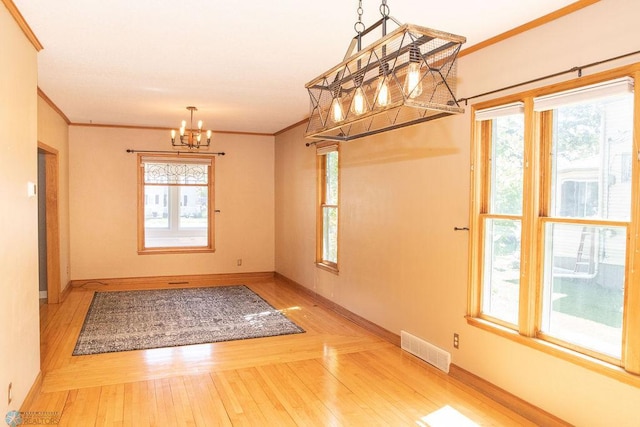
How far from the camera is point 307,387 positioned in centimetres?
347

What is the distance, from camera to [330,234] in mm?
6184

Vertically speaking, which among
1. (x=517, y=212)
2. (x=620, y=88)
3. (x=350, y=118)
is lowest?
(x=517, y=212)

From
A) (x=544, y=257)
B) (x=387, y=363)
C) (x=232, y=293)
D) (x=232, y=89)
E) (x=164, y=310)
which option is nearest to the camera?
(x=544, y=257)

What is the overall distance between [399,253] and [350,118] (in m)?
2.58

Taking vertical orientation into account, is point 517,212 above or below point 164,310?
above

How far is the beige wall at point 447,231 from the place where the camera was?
258 centimetres

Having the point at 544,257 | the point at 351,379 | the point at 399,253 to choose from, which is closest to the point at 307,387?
the point at 351,379

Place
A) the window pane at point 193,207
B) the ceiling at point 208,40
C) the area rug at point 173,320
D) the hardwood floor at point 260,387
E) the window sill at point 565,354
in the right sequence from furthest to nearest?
1. the window pane at point 193,207
2. the area rug at point 173,320
3. the hardwood floor at point 260,387
4. the ceiling at point 208,40
5. the window sill at point 565,354

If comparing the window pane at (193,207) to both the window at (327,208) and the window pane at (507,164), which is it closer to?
the window at (327,208)

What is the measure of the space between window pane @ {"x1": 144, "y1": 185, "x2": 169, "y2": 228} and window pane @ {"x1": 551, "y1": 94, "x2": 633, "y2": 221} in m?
6.37

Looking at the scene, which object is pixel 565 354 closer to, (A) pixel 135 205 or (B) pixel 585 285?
(B) pixel 585 285

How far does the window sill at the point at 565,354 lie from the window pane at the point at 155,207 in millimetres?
5809

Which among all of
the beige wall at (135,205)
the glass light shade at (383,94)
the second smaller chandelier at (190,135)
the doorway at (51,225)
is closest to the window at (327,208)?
the second smaller chandelier at (190,135)

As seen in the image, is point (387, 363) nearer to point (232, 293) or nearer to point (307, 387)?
point (307, 387)
